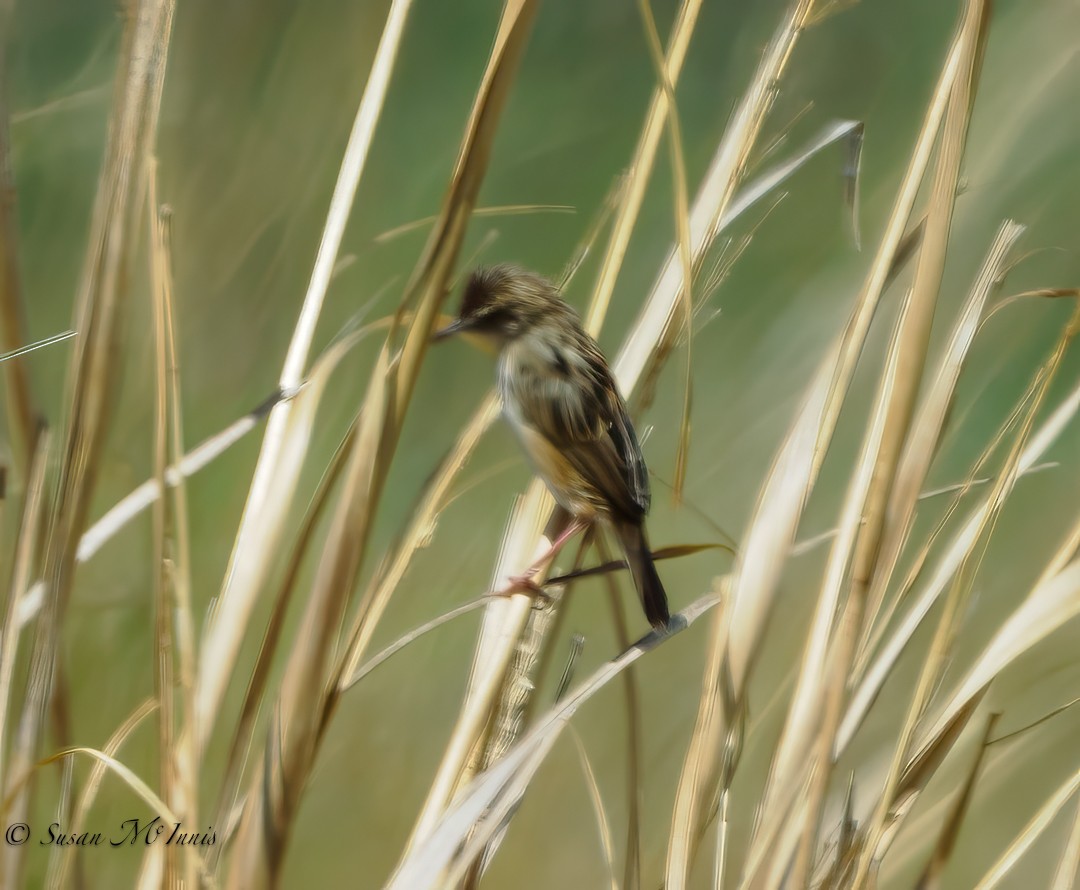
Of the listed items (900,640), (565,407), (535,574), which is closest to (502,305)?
(565,407)

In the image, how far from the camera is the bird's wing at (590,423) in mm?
1083

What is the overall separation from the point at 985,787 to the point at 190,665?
1111mm

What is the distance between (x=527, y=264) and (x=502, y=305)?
0.22m

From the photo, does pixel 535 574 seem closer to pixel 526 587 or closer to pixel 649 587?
pixel 526 587

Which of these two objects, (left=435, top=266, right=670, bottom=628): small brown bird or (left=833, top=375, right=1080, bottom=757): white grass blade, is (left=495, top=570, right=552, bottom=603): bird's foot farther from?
(left=833, top=375, right=1080, bottom=757): white grass blade

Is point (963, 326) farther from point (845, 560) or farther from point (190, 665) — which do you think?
point (190, 665)

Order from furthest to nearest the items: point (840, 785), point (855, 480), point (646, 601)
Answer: point (840, 785) < point (646, 601) < point (855, 480)

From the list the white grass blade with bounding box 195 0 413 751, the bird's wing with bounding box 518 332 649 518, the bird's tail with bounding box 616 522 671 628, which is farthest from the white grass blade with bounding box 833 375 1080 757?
the white grass blade with bounding box 195 0 413 751

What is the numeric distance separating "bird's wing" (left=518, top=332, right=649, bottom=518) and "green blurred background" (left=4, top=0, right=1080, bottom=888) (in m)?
0.10

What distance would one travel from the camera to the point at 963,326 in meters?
0.89

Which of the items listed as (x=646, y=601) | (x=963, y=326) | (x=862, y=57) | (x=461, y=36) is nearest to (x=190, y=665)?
(x=646, y=601)

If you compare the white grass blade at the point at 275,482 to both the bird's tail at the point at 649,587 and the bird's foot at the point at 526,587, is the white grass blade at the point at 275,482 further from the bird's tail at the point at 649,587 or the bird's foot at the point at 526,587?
the bird's tail at the point at 649,587

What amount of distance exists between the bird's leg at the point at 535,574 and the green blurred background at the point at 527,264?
33 cm

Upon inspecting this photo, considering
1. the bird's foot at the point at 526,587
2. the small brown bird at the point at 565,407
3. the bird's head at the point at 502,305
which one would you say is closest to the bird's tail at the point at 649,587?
the small brown bird at the point at 565,407
